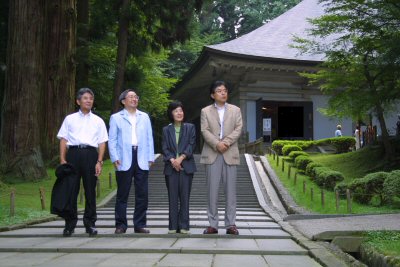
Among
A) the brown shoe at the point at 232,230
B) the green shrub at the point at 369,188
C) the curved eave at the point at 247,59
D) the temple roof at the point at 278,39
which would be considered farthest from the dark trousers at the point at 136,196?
the curved eave at the point at 247,59

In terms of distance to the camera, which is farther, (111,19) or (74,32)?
(111,19)

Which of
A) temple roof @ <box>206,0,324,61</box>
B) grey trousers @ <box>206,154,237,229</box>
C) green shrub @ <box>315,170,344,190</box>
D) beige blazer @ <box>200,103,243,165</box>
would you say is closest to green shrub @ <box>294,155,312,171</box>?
green shrub @ <box>315,170,344,190</box>

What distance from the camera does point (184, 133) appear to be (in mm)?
6566

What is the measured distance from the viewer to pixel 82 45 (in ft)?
62.2

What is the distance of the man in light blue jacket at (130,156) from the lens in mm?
6356

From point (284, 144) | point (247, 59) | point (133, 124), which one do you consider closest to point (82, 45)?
point (247, 59)

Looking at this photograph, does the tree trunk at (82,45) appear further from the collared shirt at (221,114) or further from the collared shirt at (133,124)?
the collared shirt at (221,114)

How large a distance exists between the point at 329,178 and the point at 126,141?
27.4 ft

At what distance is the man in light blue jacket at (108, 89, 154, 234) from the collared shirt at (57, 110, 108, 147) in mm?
191

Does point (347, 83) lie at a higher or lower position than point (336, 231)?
higher

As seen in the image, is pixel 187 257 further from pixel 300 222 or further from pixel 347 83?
pixel 347 83

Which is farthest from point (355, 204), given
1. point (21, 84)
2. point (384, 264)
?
point (21, 84)

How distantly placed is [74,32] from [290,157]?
901 centimetres

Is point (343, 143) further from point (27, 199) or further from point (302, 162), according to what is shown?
point (27, 199)
